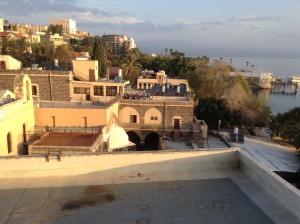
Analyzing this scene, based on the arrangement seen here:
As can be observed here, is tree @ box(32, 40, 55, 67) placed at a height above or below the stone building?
above

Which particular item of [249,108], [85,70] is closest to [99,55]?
[85,70]

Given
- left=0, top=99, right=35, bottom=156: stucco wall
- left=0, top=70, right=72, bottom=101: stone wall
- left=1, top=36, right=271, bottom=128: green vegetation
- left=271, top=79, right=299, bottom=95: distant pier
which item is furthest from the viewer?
left=271, top=79, right=299, bottom=95: distant pier

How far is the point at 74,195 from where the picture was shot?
8414 millimetres

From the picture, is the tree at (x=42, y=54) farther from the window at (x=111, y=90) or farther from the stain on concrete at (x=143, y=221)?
the stain on concrete at (x=143, y=221)

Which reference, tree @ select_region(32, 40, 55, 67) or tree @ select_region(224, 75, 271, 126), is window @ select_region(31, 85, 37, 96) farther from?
tree @ select_region(32, 40, 55, 67)

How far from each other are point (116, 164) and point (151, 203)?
2113mm

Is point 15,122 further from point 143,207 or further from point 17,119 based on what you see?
point 143,207

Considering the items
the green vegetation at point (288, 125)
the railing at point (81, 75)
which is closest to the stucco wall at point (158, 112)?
the railing at point (81, 75)

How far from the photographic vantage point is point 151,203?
804 cm

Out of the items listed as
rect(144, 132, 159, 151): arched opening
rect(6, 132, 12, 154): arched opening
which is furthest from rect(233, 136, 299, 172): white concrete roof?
rect(6, 132, 12, 154): arched opening

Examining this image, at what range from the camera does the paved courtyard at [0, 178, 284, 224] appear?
7336 millimetres

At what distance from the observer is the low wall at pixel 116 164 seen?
9.24 metres

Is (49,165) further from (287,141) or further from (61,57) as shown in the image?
(61,57)

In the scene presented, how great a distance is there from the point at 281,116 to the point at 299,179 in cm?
1135
